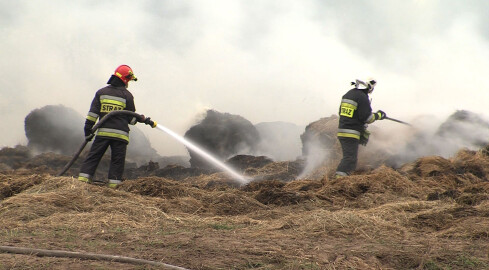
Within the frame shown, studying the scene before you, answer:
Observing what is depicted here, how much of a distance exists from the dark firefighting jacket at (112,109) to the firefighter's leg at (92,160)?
0.15 m

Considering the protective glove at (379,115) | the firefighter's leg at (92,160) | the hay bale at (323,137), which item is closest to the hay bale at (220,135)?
the hay bale at (323,137)

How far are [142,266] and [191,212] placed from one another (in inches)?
132

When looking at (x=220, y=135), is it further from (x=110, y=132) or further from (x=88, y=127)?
(x=110, y=132)

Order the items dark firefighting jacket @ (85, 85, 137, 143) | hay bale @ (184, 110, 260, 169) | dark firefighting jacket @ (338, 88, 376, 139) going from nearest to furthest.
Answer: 1. dark firefighting jacket @ (85, 85, 137, 143)
2. dark firefighting jacket @ (338, 88, 376, 139)
3. hay bale @ (184, 110, 260, 169)

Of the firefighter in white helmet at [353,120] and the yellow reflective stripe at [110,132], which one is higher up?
the firefighter in white helmet at [353,120]

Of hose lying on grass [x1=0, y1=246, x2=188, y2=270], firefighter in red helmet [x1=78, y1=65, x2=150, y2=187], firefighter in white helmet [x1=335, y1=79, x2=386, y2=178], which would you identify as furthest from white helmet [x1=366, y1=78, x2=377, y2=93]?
hose lying on grass [x1=0, y1=246, x2=188, y2=270]

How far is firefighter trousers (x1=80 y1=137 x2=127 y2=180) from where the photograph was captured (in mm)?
9648

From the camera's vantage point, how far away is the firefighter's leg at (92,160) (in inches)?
378

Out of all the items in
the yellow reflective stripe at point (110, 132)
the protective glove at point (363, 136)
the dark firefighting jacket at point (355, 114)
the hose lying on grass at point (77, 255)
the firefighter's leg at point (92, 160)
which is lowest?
the hose lying on grass at point (77, 255)

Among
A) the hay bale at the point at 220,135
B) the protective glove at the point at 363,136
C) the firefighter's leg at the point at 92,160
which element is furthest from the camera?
the hay bale at the point at 220,135

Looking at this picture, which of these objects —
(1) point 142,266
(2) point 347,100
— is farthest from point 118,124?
(1) point 142,266

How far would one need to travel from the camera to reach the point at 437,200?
774 cm

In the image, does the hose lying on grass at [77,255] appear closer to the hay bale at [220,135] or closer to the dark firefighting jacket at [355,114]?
the dark firefighting jacket at [355,114]

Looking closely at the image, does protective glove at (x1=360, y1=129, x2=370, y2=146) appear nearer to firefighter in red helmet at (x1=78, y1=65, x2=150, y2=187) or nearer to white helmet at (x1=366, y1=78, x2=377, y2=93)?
white helmet at (x1=366, y1=78, x2=377, y2=93)
